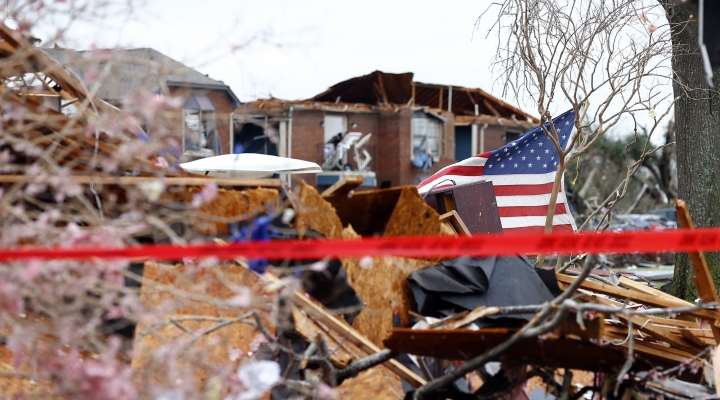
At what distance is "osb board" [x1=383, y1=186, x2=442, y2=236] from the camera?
452cm

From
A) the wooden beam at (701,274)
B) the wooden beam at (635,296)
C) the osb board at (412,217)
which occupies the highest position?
the osb board at (412,217)

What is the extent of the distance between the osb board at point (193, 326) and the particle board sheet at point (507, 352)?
2.25 ft

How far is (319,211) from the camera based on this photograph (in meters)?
Result: 4.17

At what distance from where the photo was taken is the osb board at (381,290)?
413 centimetres

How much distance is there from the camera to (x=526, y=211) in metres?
9.06

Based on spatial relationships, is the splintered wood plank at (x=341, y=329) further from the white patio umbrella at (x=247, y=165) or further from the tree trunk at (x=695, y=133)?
the tree trunk at (x=695, y=133)

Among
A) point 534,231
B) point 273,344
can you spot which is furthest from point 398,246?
point 534,231

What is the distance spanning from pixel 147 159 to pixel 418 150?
30.9 m

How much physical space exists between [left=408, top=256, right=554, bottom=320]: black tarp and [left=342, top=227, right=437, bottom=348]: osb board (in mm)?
85

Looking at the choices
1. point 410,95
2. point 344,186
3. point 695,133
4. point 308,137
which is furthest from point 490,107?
point 344,186

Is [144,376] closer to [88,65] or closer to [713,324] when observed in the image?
[88,65]

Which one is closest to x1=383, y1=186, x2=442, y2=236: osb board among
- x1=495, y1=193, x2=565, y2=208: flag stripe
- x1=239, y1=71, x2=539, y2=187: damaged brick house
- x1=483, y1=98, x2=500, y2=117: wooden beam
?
x1=495, y1=193, x2=565, y2=208: flag stripe

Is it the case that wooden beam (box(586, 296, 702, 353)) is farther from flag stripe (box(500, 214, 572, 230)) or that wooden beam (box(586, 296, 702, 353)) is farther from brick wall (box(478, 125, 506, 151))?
brick wall (box(478, 125, 506, 151))

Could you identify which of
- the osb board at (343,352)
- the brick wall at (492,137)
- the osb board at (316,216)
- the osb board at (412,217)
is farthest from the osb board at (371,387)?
the brick wall at (492,137)
